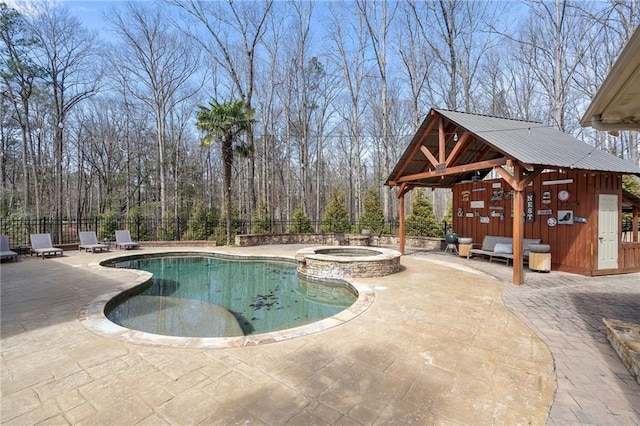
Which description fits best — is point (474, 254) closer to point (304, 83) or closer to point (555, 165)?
point (555, 165)

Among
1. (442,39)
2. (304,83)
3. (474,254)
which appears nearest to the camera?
(474,254)

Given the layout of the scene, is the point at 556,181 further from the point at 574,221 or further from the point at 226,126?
the point at 226,126

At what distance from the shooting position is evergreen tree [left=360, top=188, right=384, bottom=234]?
47.2 feet

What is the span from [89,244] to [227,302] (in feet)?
27.1

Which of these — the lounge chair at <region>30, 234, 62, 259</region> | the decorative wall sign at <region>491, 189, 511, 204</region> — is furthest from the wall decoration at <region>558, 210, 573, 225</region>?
the lounge chair at <region>30, 234, 62, 259</region>

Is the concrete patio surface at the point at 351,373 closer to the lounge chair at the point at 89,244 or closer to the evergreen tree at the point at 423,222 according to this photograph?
the lounge chair at the point at 89,244

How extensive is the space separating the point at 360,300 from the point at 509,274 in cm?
446

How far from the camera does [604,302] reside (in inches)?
192

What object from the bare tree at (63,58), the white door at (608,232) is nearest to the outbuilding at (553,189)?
the white door at (608,232)

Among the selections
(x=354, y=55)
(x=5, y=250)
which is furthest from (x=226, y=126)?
(x=354, y=55)

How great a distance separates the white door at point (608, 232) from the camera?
684 cm

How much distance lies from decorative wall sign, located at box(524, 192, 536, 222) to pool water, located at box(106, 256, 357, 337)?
18.5 feet

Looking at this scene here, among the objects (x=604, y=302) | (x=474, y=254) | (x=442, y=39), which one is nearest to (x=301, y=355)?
(x=604, y=302)

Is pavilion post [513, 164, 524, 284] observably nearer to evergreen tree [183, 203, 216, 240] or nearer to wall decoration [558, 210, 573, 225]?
wall decoration [558, 210, 573, 225]
